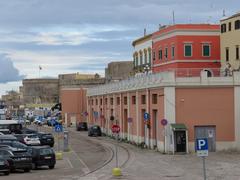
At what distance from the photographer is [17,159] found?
37750 mm

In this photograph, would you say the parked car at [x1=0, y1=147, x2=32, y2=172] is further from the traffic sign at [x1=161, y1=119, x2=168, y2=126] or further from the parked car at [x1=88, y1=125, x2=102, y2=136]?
the parked car at [x1=88, y1=125, x2=102, y2=136]

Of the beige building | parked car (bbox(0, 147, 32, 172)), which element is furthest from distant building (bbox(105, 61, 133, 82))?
parked car (bbox(0, 147, 32, 172))

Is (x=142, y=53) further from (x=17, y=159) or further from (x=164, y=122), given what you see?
(x=17, y=159)

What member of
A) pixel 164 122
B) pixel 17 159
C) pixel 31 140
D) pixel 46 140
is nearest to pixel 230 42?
pixel 164 122

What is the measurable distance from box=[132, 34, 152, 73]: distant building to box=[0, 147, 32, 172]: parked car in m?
45.4

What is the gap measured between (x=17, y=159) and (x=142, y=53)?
52880 millimetres

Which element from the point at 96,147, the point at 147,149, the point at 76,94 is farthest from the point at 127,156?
the point at 76,94

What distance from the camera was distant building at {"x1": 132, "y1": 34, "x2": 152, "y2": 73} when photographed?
83.4 meters

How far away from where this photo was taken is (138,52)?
3615 inches

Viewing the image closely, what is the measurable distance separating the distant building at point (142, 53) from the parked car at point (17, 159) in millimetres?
45380

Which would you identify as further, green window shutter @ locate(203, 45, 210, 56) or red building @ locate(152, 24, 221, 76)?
green window shutter @ locate(203, 45, 210, 56)

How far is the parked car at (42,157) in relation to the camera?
39500mm

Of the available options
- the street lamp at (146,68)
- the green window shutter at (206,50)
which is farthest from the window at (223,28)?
the street lamp at (146,68)

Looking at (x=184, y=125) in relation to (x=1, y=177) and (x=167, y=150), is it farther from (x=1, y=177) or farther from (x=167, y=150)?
(x=1, y=177)
